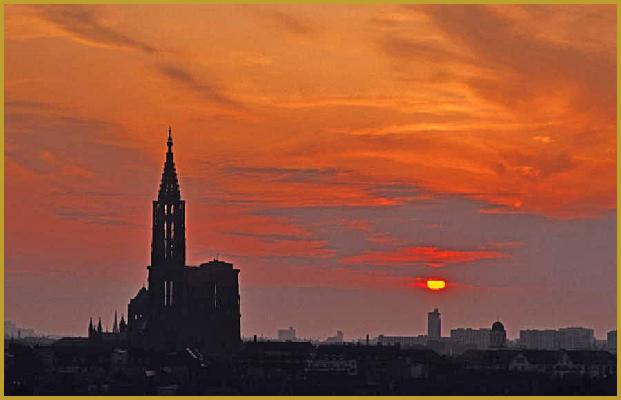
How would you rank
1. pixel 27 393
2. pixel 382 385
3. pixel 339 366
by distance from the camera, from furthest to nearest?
pixel 339 366, pixel 382 385, pixel 27 393

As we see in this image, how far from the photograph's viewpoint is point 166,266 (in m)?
158

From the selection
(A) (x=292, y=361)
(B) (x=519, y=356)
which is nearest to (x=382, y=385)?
(A) (x=292, y=361)

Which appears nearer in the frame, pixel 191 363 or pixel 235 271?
pixel 191 363

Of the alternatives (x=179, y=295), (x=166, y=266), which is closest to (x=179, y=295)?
(x=179, y=295)

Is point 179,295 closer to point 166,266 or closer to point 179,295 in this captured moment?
point 179,295

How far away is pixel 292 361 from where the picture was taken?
152 metres

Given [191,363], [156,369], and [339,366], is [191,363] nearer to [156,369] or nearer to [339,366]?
[156,369]

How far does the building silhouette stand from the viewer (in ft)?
517

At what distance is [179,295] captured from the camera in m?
158

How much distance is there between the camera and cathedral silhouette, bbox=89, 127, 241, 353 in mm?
157625

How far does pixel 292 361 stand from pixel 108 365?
683 inches

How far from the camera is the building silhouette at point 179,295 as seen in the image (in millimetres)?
157625

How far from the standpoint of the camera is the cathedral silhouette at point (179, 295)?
157625mm

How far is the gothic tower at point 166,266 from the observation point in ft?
518
